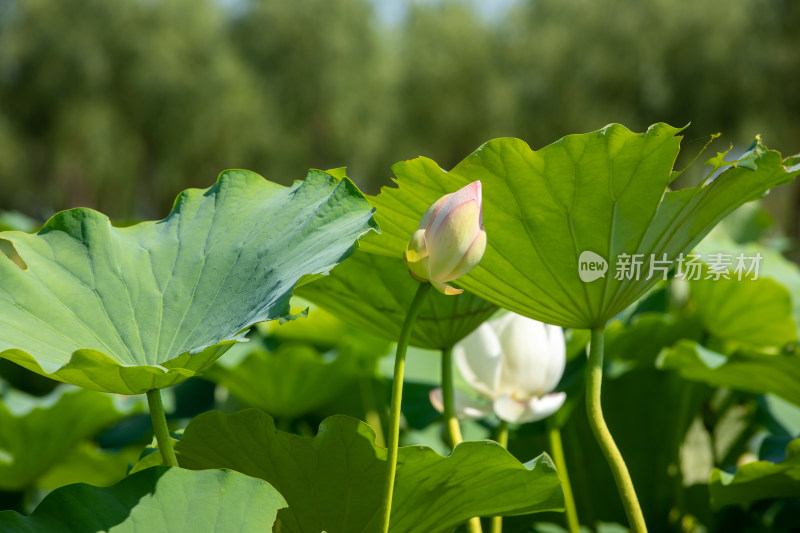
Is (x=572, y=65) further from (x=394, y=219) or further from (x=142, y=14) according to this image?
(x=394, y=219)

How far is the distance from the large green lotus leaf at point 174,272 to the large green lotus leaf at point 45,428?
385 mm

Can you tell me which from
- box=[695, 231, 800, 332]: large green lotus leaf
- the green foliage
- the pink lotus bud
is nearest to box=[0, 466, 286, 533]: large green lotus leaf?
the pink lotus bud

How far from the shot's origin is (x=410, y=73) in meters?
16.0

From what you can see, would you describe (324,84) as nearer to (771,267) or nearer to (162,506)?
(771,267)

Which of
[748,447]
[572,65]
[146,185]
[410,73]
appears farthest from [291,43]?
[748,447]

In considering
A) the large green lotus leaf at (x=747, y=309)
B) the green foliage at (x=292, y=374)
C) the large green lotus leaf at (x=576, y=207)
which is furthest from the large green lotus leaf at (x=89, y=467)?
the large green lotus leaf at (x=747, y=309)

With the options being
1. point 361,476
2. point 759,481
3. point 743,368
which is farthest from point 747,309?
point 361,476

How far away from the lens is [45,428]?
0.97 meters

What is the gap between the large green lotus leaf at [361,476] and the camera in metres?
0.54

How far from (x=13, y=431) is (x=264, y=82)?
15183 mm

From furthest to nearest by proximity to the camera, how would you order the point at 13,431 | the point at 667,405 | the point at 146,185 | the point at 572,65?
the point at 146,185, the point at 572,65, the point at 667,405, the point at 13,431

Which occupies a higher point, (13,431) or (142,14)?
(142,14)

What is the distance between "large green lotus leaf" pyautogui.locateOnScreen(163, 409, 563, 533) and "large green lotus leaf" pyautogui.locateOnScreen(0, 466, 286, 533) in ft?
0.21

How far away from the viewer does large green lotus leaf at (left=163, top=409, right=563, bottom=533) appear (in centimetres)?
54
